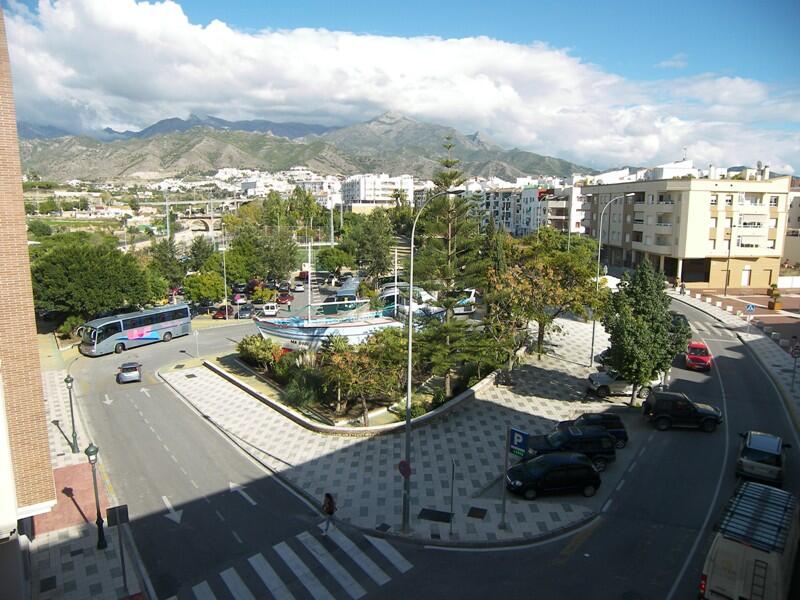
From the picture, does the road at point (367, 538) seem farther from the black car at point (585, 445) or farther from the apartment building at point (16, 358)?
the apartment building at point (16, 358)

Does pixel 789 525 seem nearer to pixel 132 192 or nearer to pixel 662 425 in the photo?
pixel 662 425

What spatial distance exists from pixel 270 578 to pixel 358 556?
1.89 meters

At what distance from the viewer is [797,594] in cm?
1061

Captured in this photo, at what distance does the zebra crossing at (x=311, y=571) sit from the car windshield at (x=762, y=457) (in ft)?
33.4

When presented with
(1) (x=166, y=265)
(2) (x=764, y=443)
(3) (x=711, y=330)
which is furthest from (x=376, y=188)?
(2) (x=764, y=443)

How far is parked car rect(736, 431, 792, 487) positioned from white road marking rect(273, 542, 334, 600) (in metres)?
11.8

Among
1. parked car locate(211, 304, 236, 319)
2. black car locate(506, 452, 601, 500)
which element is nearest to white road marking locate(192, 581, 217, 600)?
black car locate(506, 452, 601, 500)

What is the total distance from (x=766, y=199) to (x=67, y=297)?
5702 cm

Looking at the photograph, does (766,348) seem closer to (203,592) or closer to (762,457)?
(762,457)

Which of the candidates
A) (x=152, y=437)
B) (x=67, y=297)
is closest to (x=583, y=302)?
(x=152, y=437)

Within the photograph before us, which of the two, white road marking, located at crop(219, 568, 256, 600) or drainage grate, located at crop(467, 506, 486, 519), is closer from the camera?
white road marking, located at crop(219, 568, 256, 600)

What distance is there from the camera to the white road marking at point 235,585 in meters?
10.6

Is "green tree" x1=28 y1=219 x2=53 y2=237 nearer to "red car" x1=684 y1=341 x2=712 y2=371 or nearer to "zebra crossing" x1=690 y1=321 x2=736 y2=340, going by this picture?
"zebra crossing" x1=690 y1=321 x2=736 y2=340

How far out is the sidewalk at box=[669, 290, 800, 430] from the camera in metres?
22.1
